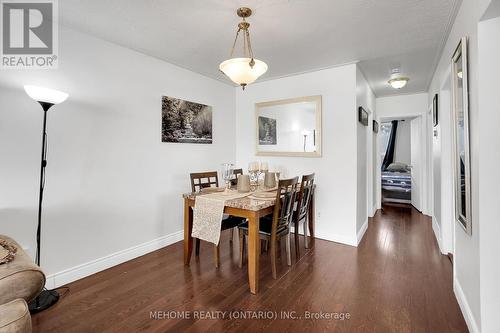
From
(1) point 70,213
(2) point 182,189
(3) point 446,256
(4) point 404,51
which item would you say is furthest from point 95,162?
(3) point 446,256

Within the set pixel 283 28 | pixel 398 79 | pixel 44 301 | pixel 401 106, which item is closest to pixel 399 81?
pixel 398 79

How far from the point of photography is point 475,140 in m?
1.58

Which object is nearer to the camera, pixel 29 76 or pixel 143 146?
pixel 29 76

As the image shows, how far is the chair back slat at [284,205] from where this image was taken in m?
2.40

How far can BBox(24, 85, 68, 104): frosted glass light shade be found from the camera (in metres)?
1.86

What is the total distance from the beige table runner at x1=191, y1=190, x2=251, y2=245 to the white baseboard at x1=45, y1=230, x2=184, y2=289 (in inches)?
37.3

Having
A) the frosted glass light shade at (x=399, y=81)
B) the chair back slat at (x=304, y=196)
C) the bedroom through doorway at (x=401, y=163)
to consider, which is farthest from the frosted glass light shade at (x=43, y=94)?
the bedroom through doorway at (x=401, y=163)

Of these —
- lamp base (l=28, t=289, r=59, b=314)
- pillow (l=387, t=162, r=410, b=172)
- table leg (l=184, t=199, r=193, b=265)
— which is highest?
pillow (l=387, t=162, r=410, b=172)

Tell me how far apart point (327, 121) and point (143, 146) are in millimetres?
2540

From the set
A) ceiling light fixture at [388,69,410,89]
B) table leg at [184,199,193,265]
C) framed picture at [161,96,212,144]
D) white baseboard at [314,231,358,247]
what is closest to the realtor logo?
framed picture at [161,96,212,144]

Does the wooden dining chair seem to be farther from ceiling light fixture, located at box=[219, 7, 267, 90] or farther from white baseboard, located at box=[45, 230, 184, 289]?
white baseboard, located at box=[45, 230, 184, 289]

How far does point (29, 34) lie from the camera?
7.29 ft

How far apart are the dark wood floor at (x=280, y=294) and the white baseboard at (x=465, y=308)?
5cm

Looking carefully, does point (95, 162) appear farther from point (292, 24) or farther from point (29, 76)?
point (292, 24)
